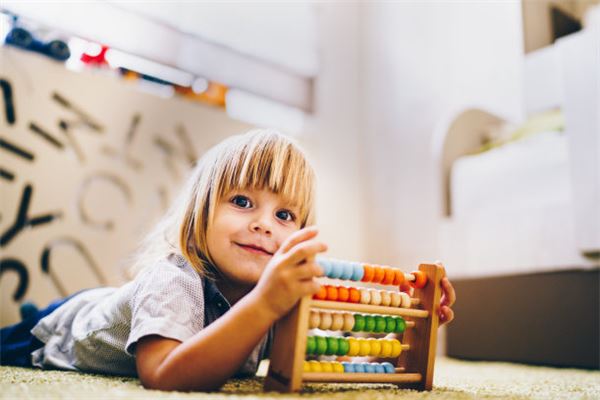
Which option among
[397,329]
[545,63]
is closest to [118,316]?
[397,329]

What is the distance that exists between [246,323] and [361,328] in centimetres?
19

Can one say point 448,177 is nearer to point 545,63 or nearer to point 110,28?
point 545,63

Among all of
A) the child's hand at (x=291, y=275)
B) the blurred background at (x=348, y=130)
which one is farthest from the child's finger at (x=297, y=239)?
the blurred background at (x=348, y=130)

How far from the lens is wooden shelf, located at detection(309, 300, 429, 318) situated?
60 cm

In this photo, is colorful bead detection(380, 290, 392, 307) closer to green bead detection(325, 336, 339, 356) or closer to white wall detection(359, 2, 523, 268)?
green bead detection(325, 336, 339, 356)

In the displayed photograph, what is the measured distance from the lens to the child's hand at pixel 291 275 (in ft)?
1.78

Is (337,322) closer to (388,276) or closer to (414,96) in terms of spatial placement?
(388,276)

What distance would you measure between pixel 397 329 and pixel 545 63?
155cm

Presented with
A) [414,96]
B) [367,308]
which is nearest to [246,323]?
[367,308]

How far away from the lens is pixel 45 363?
2.98 ft

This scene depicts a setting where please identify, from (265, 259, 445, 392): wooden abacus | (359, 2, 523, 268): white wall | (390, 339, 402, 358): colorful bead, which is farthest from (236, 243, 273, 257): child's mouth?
(359, 2, 523, 268): white wall

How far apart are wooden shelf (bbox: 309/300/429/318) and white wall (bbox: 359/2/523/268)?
1.15m

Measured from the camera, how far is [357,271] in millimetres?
636

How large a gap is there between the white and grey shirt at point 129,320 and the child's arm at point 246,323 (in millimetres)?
49
